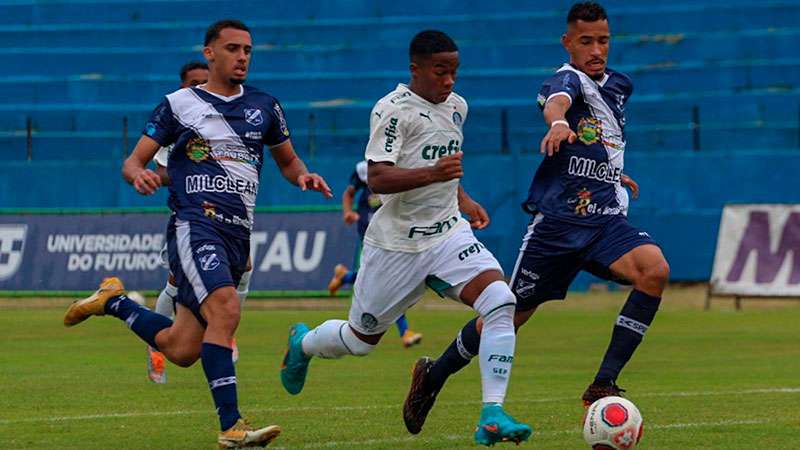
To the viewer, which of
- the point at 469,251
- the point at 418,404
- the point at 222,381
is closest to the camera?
the point at 222,381

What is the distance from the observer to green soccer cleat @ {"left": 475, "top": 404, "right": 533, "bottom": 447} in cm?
749

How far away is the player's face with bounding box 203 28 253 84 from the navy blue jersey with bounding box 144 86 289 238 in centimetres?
12

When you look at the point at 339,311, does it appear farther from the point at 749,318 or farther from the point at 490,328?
the point at 490,328

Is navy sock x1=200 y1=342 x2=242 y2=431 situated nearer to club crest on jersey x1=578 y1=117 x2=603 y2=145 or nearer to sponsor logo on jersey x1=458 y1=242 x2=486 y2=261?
sponsor logo on jersey x1=458 y1=242 x2=486 y2=261

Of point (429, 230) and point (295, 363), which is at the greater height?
point (429, 230)

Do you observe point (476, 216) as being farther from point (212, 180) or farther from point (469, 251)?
point (212, 180)

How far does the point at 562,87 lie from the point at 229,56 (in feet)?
6.55

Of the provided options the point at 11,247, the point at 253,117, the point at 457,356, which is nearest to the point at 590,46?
the point at 457,356

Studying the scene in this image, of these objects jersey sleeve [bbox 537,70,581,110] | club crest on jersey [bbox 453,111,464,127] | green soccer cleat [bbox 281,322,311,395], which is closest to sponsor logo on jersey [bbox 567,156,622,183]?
jersey sleeve [bbox 537,70,581,110]

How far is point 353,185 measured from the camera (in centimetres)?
1844

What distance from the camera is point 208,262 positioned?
8.45 metres

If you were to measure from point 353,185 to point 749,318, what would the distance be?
18.0 feet

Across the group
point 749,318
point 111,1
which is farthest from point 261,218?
point 111,1

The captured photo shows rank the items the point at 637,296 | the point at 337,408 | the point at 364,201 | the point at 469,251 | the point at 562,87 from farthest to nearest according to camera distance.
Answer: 1. the point at 364,201
2. the point at 337,408
3. the point at 562,87
4. the point at 637,296
5. the point at 469,251
